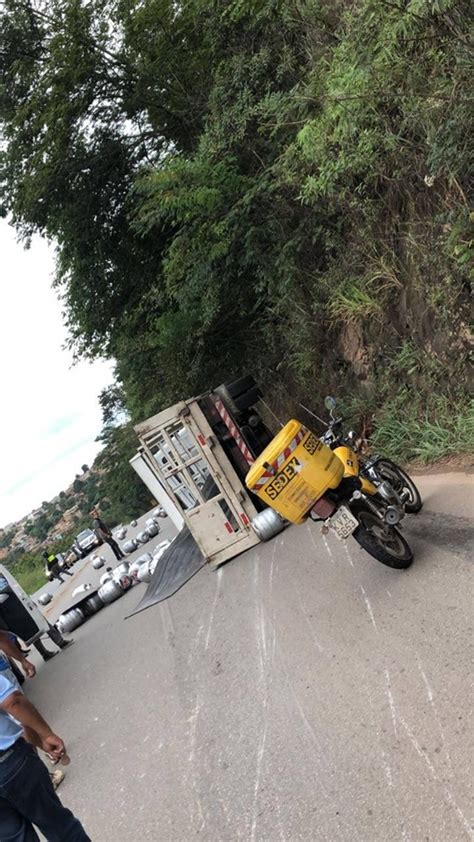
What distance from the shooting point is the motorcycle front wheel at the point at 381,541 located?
5684 mm

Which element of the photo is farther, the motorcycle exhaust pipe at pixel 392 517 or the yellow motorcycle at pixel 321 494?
Answer: the motorcycle exhaust pipe at pixel 392 517

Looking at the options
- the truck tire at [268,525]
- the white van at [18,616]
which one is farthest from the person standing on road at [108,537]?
the truck tire at [268,525]

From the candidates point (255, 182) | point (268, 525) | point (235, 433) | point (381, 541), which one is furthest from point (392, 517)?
point (255, 182)

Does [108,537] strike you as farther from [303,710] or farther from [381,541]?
[303,710]

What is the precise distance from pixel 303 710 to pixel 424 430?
489 centimetres

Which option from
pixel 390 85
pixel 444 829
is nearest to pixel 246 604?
pixel 444 829

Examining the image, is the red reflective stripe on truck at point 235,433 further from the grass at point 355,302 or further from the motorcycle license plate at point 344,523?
the motorcycle license plate at point 344,523

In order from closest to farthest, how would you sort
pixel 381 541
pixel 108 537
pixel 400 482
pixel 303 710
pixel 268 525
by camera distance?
pixel 303 710 → pixel 381 541 → pixel 400 482 → pixel 268 525 → pixel 108 537

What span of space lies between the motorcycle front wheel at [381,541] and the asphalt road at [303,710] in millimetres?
135

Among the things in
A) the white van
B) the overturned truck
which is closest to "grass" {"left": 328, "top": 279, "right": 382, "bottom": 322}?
the overturned truck

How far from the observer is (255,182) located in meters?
10.4

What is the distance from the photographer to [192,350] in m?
14.2

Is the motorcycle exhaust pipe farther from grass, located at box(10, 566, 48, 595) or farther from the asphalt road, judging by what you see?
grass, located at box(10, 566, 48, 595)

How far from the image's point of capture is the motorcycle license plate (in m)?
5.59
